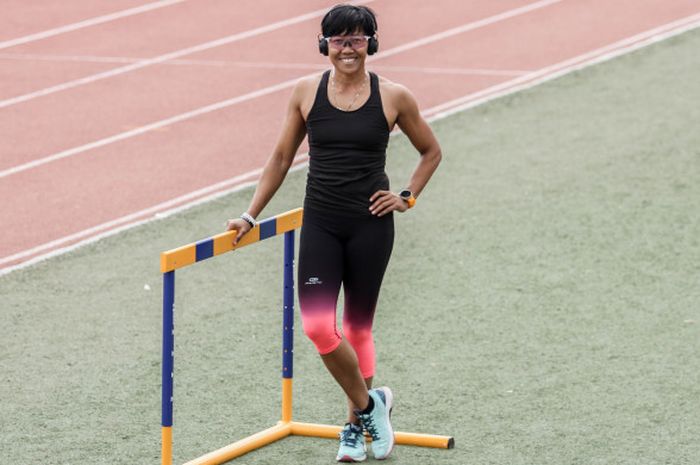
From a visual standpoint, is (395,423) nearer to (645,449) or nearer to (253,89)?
(645,449)

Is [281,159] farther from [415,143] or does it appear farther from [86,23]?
[86,23]

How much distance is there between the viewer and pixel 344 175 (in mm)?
6820

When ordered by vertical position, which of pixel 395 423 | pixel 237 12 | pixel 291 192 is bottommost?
pixel 395 423

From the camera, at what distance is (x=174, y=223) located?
11.5m

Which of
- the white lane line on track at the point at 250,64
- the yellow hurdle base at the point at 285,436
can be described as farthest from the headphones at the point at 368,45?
the white lane line on track at the point at 250,64

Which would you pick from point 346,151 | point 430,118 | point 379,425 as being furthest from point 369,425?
point 430,118

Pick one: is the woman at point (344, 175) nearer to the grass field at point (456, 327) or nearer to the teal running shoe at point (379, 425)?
the teal running shoe at point (379, 425)

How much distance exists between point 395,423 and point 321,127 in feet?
5.89

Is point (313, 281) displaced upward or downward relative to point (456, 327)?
upward

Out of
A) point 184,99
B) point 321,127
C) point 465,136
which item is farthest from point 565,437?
point 184,99

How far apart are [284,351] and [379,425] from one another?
0.66 meters

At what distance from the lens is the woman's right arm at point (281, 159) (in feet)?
22.6

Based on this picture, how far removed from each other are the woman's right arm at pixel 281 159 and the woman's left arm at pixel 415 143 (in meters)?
0.46

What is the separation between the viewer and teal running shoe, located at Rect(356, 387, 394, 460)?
283 inches
